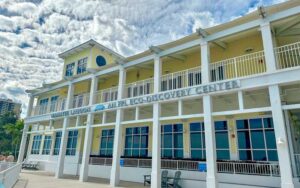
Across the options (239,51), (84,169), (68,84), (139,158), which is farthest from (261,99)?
(68,84)

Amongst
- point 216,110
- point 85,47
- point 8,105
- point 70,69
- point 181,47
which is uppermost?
point 8,105

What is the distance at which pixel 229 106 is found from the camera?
12156mm

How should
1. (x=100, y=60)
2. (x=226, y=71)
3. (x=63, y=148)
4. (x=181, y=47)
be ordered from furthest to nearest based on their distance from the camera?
1. (x=100, y=60)
2. (x=63, y=148)
3. (x=226, y=71)
4. (x=181, y=47)

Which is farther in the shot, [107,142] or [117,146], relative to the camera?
[107,142]

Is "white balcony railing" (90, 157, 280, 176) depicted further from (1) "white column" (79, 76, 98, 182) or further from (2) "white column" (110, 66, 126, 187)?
(1) "white column" (79, 76, 98, 182)

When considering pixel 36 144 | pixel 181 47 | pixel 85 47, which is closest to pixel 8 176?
pixel 181 47

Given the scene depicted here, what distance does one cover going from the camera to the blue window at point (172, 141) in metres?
14.3

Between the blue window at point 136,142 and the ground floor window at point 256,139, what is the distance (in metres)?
6.71

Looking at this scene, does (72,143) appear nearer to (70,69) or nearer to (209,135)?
(70,69)

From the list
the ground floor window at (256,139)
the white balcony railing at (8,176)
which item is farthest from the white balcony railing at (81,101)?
the ground floor window at (256,139)

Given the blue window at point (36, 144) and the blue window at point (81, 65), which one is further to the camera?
the blue window at point (36, 144)

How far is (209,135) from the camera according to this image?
9.38m

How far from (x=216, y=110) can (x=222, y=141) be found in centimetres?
185

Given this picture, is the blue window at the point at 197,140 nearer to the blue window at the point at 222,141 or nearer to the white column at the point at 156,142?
the blue window at the point at 222,141
